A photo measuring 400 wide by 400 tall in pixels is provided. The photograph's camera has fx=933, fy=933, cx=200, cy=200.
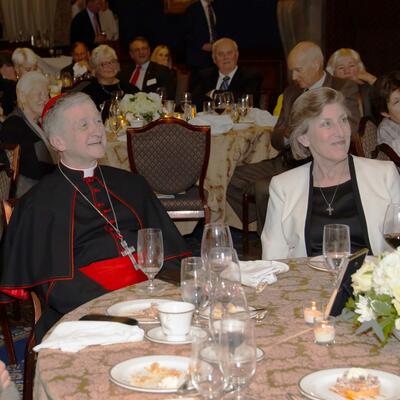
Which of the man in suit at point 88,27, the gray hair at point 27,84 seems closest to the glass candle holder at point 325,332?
the gray hair at point 27,84

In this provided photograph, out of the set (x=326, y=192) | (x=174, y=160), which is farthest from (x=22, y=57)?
(x=326, y=192)

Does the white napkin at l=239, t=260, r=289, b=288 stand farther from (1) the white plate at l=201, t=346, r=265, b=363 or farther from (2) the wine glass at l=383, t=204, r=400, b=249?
(1) the white plate at l=201, t=346, r=265, b=363

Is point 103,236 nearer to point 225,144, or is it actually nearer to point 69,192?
point 69,192

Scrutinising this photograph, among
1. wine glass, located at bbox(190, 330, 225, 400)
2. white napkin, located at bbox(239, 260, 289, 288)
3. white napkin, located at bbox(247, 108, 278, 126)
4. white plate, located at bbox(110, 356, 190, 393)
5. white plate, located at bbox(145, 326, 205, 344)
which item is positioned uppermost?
wine glass, located at bbox(190, 330, 225, 400)

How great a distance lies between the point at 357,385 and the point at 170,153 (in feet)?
14.4

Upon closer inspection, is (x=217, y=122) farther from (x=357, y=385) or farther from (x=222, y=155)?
(x=357, y=385)

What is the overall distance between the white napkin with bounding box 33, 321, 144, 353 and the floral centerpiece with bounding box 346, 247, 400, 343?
0.56m

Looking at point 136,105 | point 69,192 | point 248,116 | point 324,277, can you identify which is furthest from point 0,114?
point 324,277

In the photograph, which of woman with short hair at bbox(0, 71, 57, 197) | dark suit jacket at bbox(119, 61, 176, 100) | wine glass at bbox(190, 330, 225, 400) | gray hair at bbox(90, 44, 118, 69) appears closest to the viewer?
wine glass at bbox(190, 330, 225, 400)

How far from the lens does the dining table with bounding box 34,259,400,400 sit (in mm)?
2016

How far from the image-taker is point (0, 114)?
8.25m

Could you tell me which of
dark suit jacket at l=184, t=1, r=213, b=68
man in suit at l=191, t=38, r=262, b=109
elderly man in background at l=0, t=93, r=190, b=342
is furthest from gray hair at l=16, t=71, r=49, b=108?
dark suit jacket at l=184, t=1, r=213, b=68

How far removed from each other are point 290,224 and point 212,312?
1.71 meters

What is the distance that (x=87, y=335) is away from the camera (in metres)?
2.35
